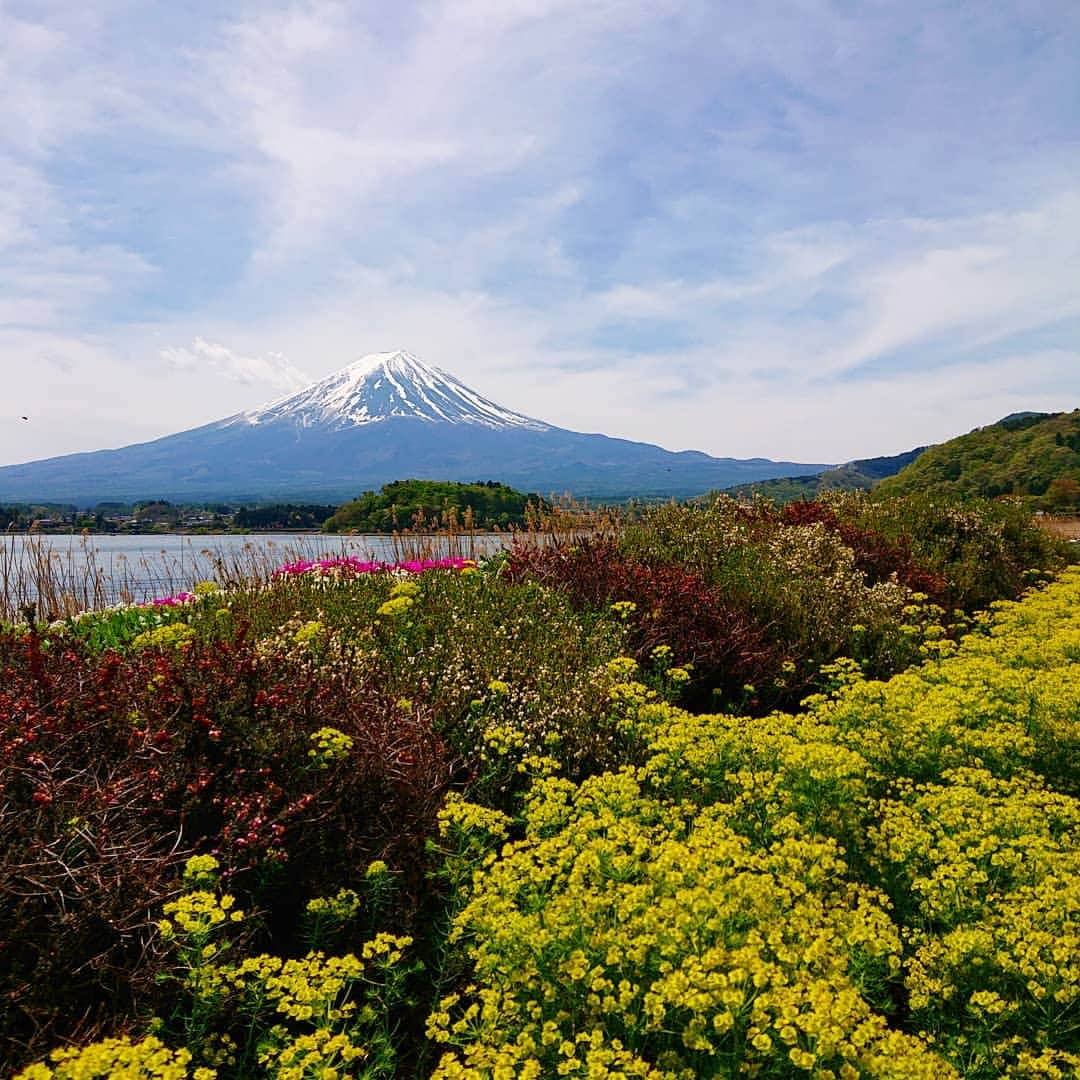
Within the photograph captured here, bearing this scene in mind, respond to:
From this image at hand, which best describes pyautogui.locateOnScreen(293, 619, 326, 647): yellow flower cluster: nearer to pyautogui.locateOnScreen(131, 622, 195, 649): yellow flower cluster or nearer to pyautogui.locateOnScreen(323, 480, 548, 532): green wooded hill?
pyautogui.locateOnScreen(131, 622, 195, 649): yellow flower cluster

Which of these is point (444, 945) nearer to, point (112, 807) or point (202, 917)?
point (202, 917)

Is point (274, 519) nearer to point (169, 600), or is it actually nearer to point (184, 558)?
point (184, 558)

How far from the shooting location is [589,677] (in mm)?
4762

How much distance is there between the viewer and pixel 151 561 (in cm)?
1180

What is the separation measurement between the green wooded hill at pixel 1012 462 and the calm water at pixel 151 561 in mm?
17595

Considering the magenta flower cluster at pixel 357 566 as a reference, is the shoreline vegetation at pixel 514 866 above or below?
below

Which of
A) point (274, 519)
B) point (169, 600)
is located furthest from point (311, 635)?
point (274, 519)

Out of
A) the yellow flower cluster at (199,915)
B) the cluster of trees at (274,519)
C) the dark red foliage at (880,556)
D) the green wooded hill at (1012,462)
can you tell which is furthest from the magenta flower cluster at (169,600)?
the green wooded hill at (1012,462)

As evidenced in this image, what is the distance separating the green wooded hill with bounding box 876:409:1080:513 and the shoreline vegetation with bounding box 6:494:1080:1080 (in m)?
21.6

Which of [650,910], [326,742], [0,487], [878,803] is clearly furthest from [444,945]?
[0,487]

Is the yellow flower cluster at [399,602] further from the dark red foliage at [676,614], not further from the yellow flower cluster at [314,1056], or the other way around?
the yellow flower cluster at [314,1056]

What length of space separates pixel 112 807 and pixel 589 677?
274 cm

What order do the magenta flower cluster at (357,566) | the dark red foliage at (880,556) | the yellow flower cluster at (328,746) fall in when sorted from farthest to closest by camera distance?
the dark red foliage at (880,556) → the magenta flower cluster at (357,566) → the yellow flower cluster at (328,746)

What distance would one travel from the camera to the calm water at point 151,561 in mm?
8922
